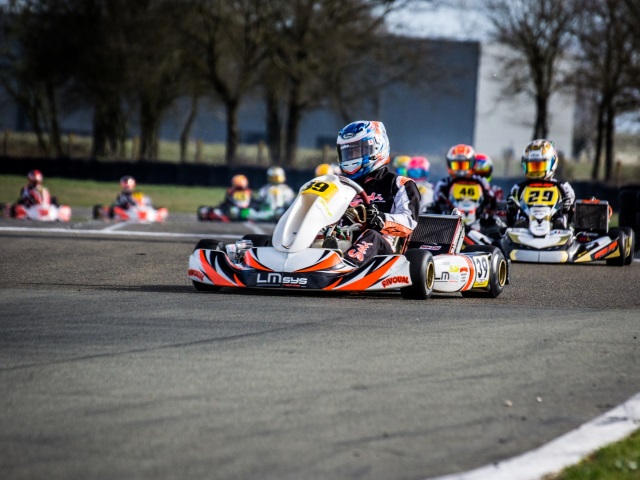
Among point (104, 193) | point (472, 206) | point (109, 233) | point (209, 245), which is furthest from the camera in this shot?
point (104, 193)

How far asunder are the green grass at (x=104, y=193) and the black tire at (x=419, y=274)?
19449 mm

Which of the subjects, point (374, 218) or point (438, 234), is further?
point (438, 234)

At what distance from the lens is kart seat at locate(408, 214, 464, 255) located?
8805mm

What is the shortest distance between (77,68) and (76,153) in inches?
149

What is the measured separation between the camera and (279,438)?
3.71m

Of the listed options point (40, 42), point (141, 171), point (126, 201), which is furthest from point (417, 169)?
point (40, 42)

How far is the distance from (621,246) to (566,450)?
381 inches

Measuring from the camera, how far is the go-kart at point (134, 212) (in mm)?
21812

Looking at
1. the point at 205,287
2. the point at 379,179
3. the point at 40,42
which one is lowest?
the point at 205,287

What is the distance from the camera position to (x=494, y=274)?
28.4 feet

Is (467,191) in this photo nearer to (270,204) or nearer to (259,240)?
(259,240)

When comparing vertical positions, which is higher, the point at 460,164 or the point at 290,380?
the point at 460,164

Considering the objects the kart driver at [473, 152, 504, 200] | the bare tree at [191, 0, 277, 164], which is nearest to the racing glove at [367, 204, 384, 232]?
the kart driver at [473, 152, 504, 200]

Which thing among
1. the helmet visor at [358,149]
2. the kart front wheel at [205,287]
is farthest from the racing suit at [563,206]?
the kart front wheel at [205,287]
